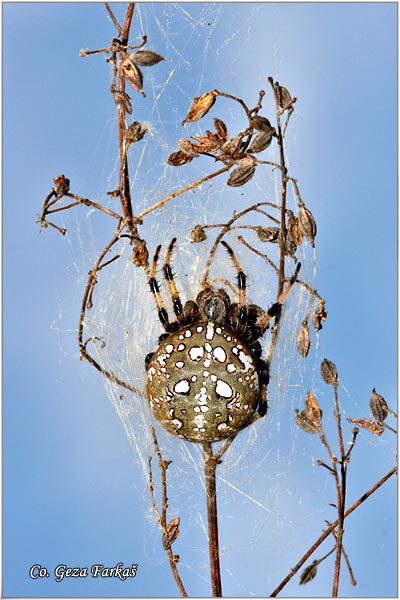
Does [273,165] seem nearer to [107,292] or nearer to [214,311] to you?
[214,311]

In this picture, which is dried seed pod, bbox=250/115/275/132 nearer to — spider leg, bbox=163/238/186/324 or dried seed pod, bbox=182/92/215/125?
dried seed pod, bbox=182/92/215/125

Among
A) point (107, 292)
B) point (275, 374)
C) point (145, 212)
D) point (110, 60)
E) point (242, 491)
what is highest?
point (110, 60)

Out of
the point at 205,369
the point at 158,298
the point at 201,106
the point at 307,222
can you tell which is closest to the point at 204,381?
the point at 205,369

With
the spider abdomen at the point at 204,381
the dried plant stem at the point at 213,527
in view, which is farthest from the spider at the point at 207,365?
the dried plant stem at the point at 213,527

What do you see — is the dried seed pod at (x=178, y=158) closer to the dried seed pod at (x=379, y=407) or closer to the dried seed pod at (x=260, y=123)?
the dried seed pod at (x=260, y=123)

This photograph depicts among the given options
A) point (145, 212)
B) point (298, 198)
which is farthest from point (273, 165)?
point (145, 212)

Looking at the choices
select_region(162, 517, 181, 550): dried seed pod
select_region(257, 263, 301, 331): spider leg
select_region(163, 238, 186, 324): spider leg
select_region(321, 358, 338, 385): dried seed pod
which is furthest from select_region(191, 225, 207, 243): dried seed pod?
select_region(162, 517, 181, 550): dried seed pod

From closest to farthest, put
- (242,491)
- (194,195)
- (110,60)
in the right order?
(110,60)
(194,195)
(242,491)

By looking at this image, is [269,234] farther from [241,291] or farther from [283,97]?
[283,97]
